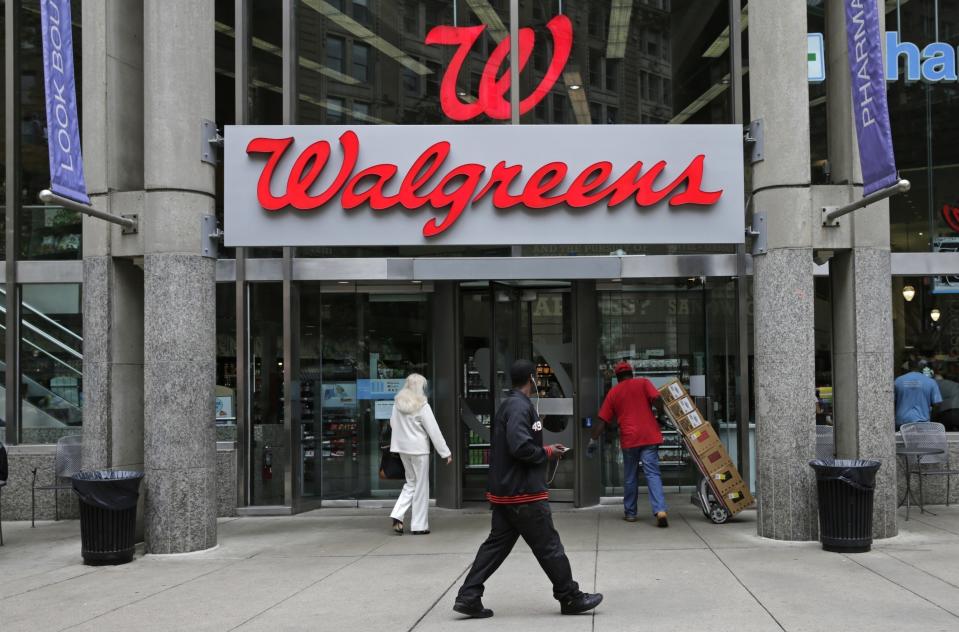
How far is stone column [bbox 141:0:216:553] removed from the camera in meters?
9.50

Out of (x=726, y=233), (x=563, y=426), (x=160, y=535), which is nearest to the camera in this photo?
(x=160, y=535)

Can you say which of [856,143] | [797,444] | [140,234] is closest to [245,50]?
[140,234]

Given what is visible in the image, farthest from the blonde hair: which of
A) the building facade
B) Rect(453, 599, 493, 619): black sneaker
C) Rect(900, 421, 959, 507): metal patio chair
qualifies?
Rect(900, 421, 959, 507): metal patio chair

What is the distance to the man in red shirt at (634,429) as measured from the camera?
424 inches

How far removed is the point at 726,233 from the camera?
10352 mm

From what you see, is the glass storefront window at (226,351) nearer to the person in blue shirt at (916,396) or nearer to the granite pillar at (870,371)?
the granite pillar at (870,371)

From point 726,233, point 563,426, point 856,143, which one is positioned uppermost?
point 856,143

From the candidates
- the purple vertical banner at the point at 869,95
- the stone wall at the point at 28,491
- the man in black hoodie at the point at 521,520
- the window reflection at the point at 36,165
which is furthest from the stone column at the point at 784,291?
the window reflection at the point at 36,165

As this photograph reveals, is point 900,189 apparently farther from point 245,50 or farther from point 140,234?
point 245,50

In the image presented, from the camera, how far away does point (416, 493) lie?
420 inches

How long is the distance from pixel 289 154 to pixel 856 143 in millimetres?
5935

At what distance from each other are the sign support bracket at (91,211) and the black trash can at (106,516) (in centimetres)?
248

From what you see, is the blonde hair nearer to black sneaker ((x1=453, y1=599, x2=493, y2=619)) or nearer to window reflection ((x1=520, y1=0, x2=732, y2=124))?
window reflection ((x1=520, y1=0, x2=732, y2=124))

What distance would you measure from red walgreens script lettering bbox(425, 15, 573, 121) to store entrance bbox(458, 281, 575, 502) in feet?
7.34
